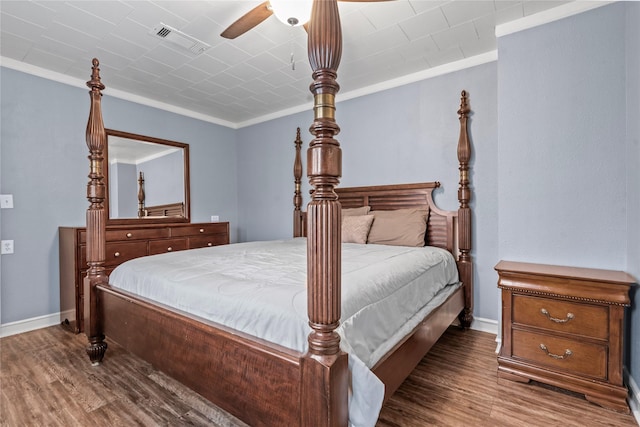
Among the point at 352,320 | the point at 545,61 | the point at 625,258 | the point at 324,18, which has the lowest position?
the point at 352,320

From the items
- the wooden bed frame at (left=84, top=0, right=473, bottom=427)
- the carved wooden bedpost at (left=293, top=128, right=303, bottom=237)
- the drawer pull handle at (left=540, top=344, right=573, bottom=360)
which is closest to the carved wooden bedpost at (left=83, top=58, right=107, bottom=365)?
the wooden bed frame at (left=84, top=0, right=473, bottom=427)

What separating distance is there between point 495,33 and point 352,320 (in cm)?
260

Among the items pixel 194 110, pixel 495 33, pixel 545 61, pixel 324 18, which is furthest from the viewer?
pixel 194 110

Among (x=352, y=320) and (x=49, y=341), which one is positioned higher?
(x=352, y=320)

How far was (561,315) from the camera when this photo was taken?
188cm

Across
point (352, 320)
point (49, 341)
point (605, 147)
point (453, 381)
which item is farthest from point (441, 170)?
point (49, 341)

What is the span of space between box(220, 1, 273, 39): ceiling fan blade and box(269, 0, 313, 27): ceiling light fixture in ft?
0.23

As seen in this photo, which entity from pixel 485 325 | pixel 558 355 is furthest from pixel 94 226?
pixel 485 325

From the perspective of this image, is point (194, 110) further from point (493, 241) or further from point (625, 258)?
point (625, 258)

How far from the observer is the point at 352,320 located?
1.30 meters

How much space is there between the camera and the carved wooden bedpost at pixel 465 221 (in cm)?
288

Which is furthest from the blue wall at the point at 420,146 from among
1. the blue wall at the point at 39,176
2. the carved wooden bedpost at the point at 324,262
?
the carved wooden bedpost at the point at 324,262

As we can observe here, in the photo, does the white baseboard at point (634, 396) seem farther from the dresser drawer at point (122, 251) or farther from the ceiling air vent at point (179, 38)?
the dresser drawer at point (122, 251)

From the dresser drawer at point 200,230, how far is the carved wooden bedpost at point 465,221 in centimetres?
288
